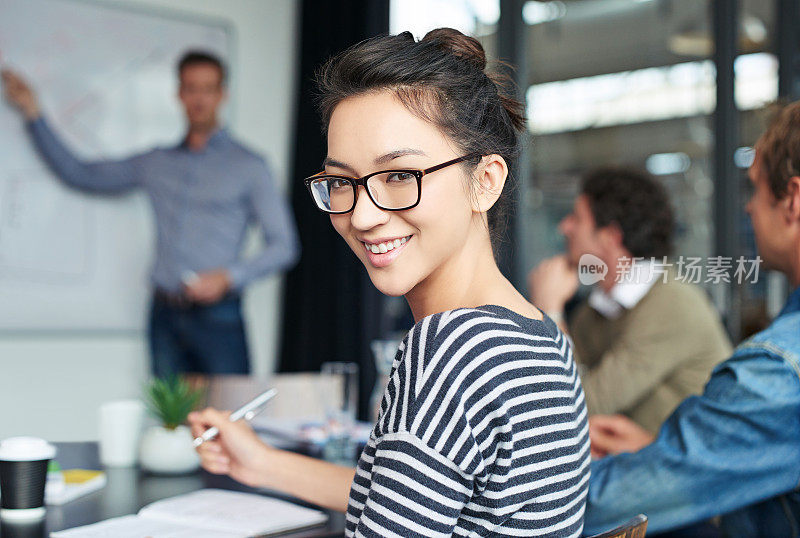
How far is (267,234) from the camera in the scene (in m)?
3.96

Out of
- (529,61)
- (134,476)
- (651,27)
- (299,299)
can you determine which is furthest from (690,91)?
(134,476)

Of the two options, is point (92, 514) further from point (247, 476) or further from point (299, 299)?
point (299, 299)

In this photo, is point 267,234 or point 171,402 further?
point 267,234

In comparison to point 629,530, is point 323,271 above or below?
above

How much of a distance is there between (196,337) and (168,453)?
6.99 ft

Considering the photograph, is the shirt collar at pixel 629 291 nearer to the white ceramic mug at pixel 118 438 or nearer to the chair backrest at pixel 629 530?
the white ceramic mug at pixel 118 438

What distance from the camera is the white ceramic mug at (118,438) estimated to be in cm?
183

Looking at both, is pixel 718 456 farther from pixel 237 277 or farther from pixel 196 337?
pixel 196 337

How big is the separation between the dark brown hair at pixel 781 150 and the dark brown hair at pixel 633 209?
1.25 metres

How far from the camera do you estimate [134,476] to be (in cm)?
172

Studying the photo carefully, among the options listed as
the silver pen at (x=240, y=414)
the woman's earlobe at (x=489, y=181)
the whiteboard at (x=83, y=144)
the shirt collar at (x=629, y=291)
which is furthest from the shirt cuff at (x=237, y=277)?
the woman's earlobe at (x=489, y=181)

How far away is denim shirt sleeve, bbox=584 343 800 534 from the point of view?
1319mm

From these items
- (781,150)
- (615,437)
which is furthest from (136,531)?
(781,150)

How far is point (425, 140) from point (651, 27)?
3147mm
